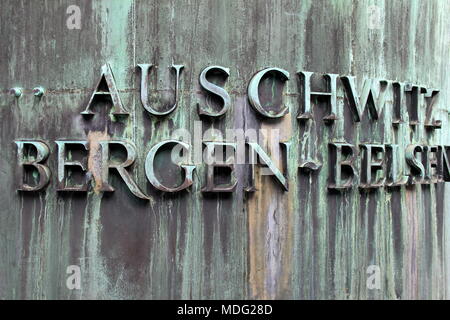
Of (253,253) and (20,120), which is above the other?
(20,120)

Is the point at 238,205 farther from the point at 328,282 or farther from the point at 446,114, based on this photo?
the point at 446,114

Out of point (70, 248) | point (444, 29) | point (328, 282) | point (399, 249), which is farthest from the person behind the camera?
point (444, 29)

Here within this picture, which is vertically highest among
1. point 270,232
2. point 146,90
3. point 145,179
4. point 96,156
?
point 146,90

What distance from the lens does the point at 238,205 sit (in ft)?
15.2

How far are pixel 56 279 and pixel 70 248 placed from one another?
276 mm

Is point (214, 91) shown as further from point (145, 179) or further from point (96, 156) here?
point (96, 156)

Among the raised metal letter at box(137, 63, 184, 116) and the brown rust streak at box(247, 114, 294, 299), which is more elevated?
the raised metal letter at box(137, 63, 184, 116)

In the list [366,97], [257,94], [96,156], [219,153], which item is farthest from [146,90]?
[366,97]

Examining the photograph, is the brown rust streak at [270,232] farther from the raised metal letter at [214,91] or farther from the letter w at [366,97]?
the letter w at [366,97]

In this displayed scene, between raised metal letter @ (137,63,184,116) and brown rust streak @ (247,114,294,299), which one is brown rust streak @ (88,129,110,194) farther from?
brown rust streak @ (247,114,294,299)

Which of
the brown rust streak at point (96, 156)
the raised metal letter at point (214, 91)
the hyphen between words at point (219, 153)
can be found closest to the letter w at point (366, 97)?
the hyphen between words at point (219, 153)

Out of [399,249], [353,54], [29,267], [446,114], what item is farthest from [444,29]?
[29,267]

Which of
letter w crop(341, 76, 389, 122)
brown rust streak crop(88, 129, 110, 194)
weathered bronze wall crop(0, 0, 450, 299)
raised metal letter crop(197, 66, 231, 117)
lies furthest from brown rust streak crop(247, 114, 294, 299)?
brown rust streak crop(88, 129, 110, 194)

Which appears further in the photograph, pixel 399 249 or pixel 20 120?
pixel 399 249
